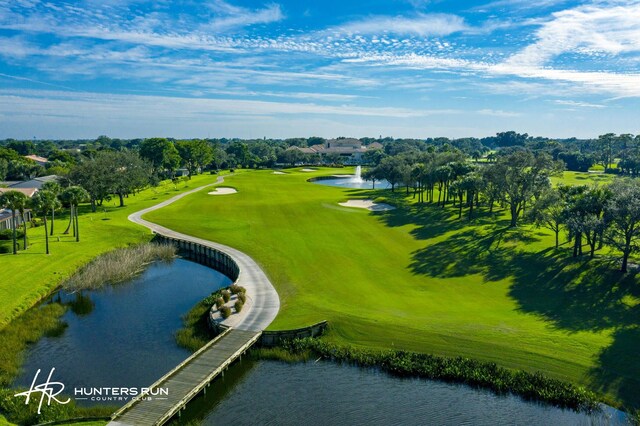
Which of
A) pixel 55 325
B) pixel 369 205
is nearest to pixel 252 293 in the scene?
pixel 55 325

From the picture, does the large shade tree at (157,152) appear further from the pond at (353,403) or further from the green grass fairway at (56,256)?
the pond at (353,403)

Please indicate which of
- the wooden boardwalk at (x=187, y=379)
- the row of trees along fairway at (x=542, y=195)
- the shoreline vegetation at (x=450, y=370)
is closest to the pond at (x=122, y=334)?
the wooden boardwalk at (x=187, y=379)

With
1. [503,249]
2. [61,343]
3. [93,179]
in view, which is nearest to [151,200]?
[93,179]

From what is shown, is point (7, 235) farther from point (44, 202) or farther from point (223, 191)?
point (223, 191)

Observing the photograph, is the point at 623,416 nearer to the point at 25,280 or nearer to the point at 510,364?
the point at 510,364

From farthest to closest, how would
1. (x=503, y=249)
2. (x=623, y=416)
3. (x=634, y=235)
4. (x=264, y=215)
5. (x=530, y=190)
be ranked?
(x=264, y=215)
(x=530, y=190)
(x=503, y=249)
(x=634, y=235)
(x=623, y=416)

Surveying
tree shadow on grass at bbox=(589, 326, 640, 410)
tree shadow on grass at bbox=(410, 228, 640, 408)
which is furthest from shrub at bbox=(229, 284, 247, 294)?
tree shadow on grass at bbox=(589, 326, 640, 410)

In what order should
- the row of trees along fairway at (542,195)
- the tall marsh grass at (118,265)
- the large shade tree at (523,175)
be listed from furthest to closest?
the large shade tree at (523,175) → the tall marsh grass at (118,265) → the row of trees along fairway at (542,195)
